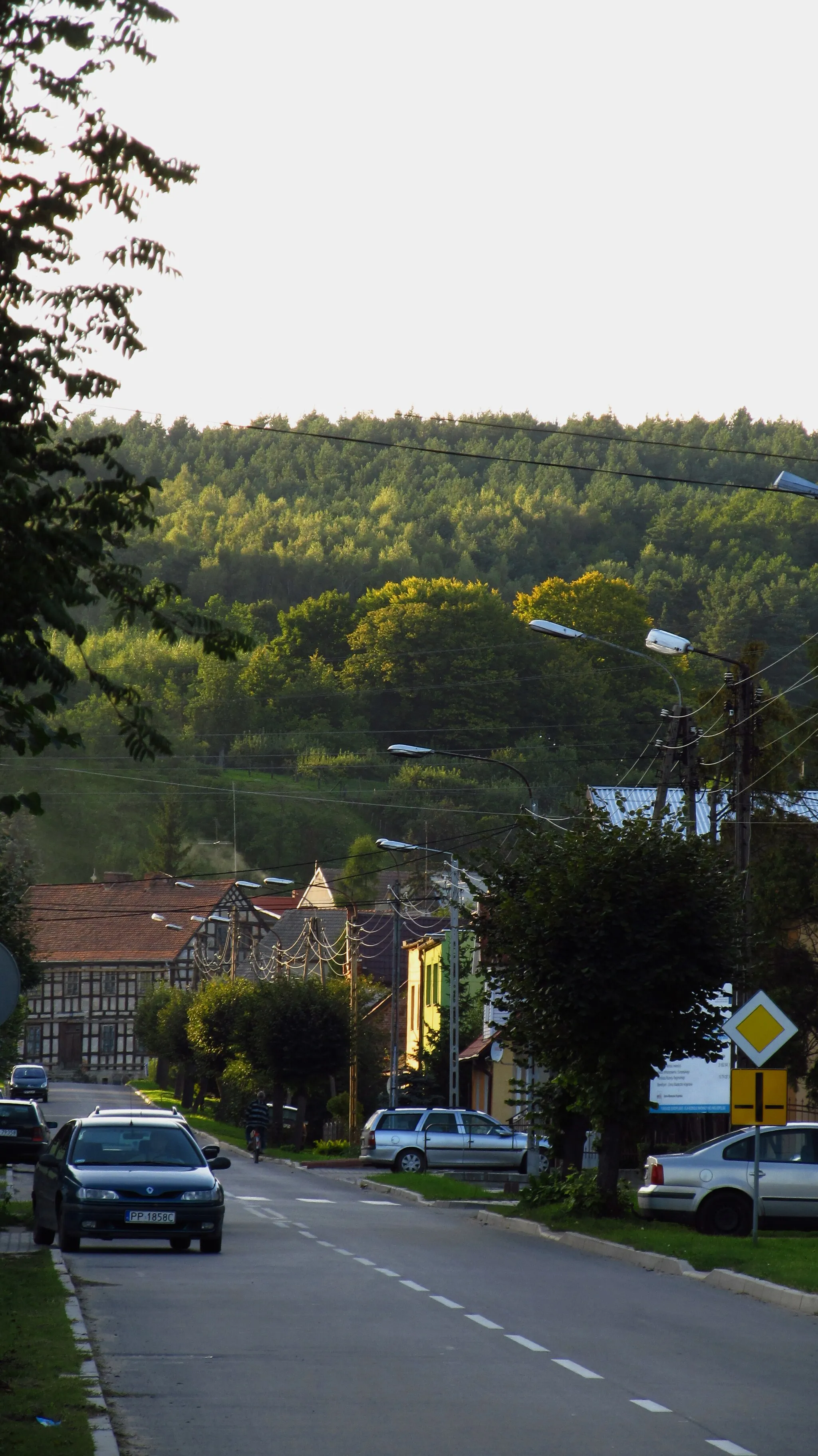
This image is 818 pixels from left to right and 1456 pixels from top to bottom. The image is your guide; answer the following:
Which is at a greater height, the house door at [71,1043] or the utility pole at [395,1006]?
the utility pole at [395,1006]

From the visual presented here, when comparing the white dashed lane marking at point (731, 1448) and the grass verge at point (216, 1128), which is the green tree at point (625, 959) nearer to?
the white dashed lane marking at point (731, 1448)

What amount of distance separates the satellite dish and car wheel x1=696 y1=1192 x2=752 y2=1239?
34.8ft

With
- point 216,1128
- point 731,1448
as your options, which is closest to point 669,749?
point 731,1448

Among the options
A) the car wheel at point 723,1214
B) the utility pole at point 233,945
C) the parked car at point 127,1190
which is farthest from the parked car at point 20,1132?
the utility pole at point 233,945

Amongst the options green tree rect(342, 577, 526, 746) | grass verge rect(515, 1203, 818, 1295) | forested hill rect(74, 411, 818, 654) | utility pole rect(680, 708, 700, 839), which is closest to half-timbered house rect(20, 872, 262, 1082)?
green tree rect(342, 577, 526, 746)

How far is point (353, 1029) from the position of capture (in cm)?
5659

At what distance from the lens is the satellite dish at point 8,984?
1412 cm

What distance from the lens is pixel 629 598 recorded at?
94062 millimetres

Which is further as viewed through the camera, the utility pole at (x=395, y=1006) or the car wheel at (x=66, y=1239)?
the utility pole at (x=395, y=1006)

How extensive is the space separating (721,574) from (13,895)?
2714 inches

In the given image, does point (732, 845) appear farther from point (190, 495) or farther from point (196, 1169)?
point (190, 495)

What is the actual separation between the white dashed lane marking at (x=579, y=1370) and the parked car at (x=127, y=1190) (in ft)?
26.4

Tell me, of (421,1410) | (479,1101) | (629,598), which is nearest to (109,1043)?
(629,598)

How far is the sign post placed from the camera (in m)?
19.2
